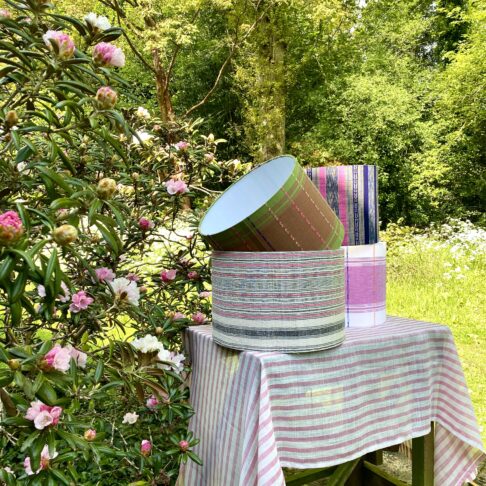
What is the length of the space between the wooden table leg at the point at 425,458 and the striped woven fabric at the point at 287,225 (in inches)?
27.9

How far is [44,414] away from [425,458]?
3.78 feet

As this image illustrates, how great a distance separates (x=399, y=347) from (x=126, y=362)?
75 centimetres

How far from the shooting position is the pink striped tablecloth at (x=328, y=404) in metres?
1.27

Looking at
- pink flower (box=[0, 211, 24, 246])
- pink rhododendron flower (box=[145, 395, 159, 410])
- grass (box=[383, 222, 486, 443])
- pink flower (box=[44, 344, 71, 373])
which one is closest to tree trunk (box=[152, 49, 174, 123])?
grass (box=[383, 222, 486, 443])

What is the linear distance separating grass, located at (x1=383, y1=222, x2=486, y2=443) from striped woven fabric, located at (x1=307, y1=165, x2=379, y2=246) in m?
1.68

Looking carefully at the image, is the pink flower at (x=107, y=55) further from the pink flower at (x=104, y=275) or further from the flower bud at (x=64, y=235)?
the pink flower at (x=104, y=275)

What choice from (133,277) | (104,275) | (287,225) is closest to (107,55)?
(287,225)

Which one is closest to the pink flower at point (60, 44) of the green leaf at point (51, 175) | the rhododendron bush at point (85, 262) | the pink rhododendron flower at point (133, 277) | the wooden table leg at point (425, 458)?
the rhododendron bush at point (85, 262)

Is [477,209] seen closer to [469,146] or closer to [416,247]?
[469,146]

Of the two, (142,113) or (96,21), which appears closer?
(96,21)

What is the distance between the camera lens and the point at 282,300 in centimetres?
128

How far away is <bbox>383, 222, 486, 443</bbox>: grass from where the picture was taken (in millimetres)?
3717

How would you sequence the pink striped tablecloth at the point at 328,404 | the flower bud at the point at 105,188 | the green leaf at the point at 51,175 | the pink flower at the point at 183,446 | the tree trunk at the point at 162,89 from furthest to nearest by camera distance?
the tree trunk at the point at 162,89
the pink flower at the point at 183,446
the pink striped tablecloth at the point at 328,404
the flower bud at the point at 105,188
the green leaf at the point at 51,175

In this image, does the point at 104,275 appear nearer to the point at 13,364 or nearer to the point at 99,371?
the point at 99,371
